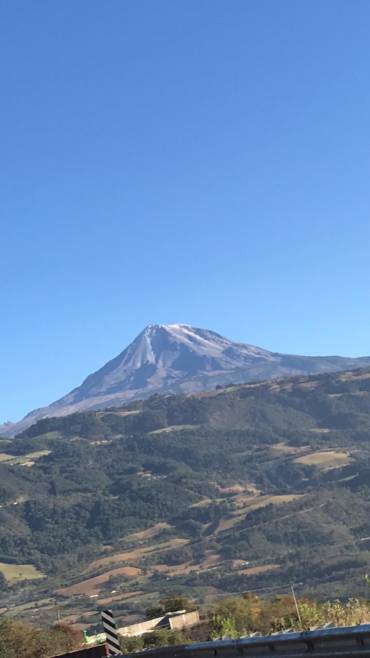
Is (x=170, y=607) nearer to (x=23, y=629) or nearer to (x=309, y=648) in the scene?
(x=23, y=629)

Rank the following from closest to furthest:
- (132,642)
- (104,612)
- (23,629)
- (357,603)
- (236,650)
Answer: (236,650)
(357,603)
(104,612)
(132,642)
(23,629)

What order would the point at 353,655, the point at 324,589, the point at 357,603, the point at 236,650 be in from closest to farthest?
the point at 353,655
the point at 236,650
the point at 357,603
the point at 324,589

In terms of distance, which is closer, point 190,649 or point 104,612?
point 190,649

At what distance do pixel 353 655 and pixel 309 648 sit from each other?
4.27 ft

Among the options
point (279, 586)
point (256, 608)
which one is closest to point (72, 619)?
point (279, 586)

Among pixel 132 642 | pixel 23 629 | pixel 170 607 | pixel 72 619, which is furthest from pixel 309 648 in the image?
pixel 72 619

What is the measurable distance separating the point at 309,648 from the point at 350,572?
618 ft

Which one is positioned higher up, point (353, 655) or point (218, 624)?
point (353, 655)

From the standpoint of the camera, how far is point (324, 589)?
176125mm

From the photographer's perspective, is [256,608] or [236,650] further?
[256,608]

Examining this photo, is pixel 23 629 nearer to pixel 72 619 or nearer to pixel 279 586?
pixel 72 619

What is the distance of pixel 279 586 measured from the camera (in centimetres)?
19850

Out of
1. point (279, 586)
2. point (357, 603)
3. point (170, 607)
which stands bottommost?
point (279, 586)

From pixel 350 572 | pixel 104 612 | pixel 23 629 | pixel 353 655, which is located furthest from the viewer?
pixel 350 572
